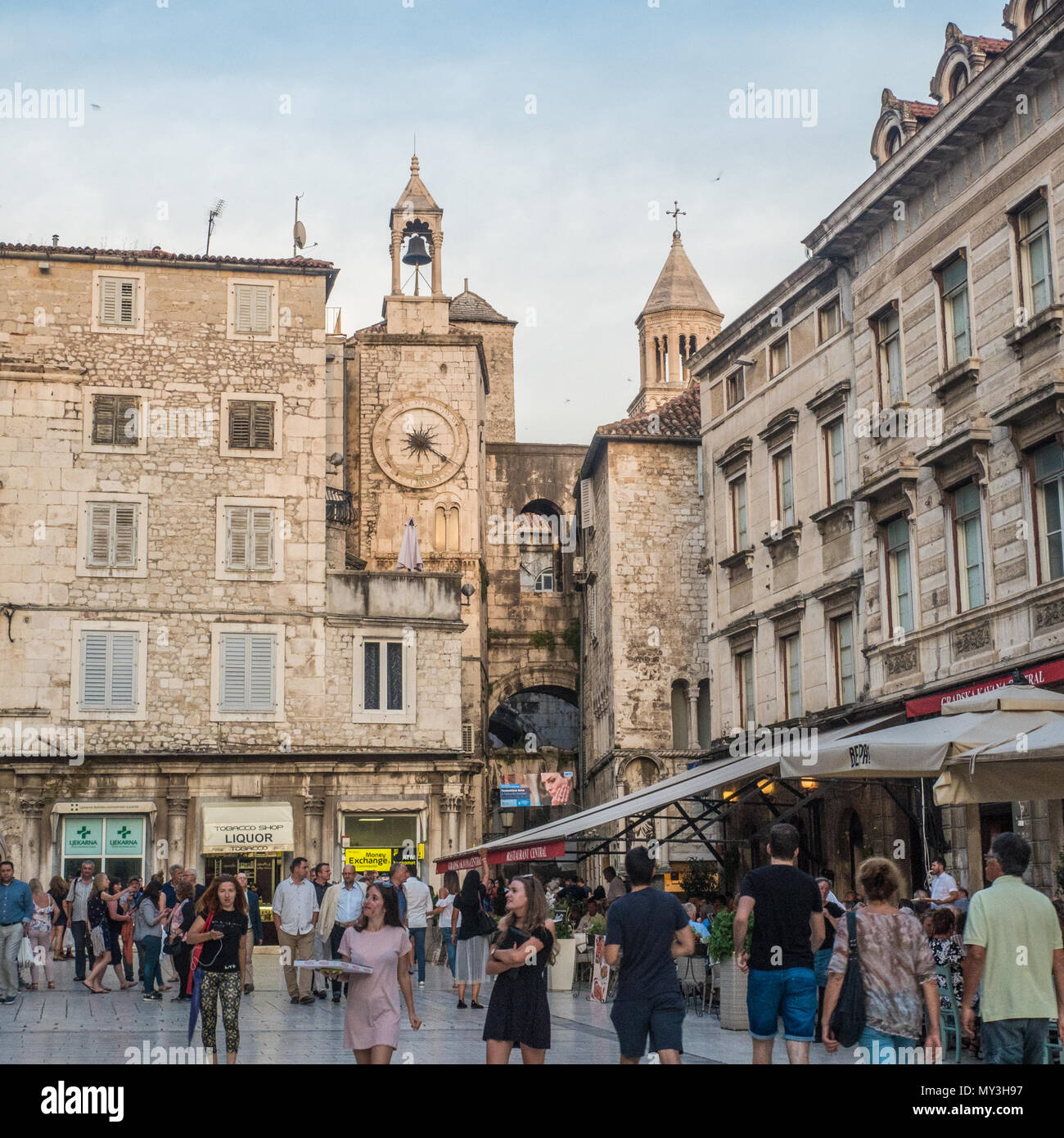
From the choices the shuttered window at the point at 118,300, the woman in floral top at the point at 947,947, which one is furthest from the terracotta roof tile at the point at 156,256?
the woman in floral top at the point at 947,947

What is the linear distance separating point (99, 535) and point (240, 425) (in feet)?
12.9

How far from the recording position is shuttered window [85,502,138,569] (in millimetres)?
34375

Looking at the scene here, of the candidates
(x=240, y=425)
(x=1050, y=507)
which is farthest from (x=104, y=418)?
(x=1050, y=507)

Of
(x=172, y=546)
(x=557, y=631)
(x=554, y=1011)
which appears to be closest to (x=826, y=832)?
(x=554, y=1011)

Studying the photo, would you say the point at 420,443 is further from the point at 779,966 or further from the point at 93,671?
the point at 779,966

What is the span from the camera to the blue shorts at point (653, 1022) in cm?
936

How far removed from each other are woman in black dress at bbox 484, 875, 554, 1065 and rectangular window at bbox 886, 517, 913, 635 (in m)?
15.4

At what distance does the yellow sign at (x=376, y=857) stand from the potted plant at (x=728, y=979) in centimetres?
1800

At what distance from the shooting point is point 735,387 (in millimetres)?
32344

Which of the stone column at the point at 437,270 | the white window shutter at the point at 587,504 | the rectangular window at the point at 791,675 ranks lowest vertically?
the rectangular window at the point at 791,675

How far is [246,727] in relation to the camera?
1351 inches

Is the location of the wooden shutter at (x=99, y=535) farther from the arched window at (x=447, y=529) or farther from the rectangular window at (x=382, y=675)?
the arched window at (x=447, y=529)

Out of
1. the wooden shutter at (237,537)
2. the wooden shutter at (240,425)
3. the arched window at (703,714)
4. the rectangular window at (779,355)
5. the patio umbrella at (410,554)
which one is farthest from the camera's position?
the patio umbrella at (410,554)
